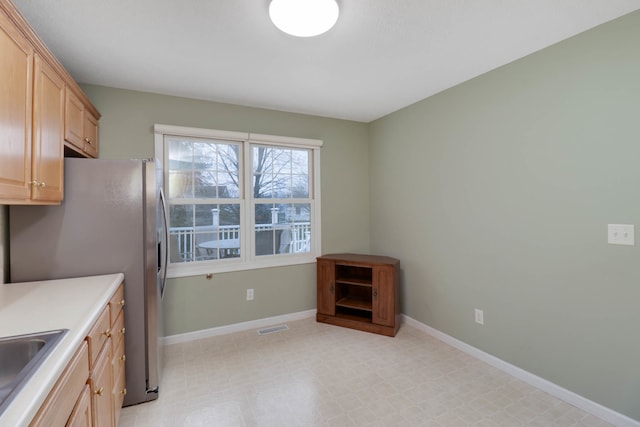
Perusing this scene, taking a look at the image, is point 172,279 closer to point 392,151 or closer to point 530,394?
point 392,151

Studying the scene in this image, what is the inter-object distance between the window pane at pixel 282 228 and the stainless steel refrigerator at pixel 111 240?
52.9 inches

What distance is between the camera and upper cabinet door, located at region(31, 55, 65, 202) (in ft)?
5.05

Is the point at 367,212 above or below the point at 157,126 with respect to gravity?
below

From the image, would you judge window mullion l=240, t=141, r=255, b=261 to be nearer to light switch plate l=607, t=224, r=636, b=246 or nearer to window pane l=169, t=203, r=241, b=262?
window pane l=169, t=203, r=241, b=262

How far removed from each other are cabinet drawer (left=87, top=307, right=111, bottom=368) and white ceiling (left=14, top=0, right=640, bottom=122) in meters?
1.67

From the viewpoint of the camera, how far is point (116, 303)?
1.78 metres

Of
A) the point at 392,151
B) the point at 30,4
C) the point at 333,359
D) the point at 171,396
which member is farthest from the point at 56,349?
the point at 392,151

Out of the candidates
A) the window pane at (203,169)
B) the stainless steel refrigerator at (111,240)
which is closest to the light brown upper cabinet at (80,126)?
the stainless steel refrigerator at (111,240)

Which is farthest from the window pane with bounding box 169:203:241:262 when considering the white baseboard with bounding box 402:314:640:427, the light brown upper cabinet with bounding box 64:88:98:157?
the white baseboard with bounding box 402:314:640:427

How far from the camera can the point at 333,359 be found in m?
2.60

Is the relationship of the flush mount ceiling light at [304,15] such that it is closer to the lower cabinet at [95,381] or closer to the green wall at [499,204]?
the green wall at [499,204]

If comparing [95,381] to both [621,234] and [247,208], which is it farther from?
[621,234]

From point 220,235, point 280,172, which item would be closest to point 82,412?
point 220,235

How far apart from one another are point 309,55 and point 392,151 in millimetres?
1723
